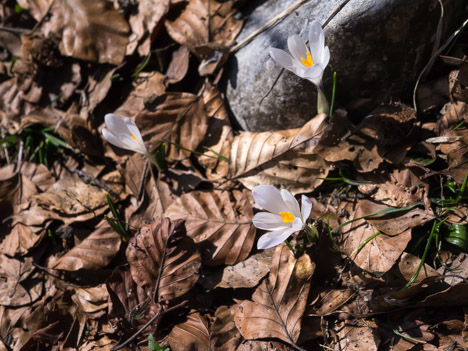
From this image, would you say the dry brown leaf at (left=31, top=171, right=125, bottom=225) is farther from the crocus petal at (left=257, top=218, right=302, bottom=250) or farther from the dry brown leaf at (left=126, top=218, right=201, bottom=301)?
the crocus petal at (left=257, top=218, right=302, bottom=250)

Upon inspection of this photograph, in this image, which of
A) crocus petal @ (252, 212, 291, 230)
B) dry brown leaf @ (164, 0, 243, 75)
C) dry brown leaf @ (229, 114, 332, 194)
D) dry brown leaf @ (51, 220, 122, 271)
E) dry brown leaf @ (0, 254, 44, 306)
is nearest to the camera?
crocus petal @ (252, 212, 291, 230)

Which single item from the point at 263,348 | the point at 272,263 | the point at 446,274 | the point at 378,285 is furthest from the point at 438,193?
the point at 263,348

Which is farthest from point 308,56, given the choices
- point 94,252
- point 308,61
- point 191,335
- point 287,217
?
point 94,252

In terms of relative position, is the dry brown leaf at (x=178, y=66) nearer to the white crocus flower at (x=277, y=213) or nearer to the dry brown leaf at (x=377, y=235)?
the white crocus flower at (x=277, y=213)

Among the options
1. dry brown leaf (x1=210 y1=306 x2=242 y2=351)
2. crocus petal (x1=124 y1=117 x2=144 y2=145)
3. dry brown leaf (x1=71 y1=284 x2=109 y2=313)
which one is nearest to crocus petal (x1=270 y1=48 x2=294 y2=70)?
crocus petal (x1=124 y1=117 x2=144 y2=145)

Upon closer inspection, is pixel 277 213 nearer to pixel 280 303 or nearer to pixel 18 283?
pixel 280 303

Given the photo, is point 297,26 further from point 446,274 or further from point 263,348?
point 263,348
